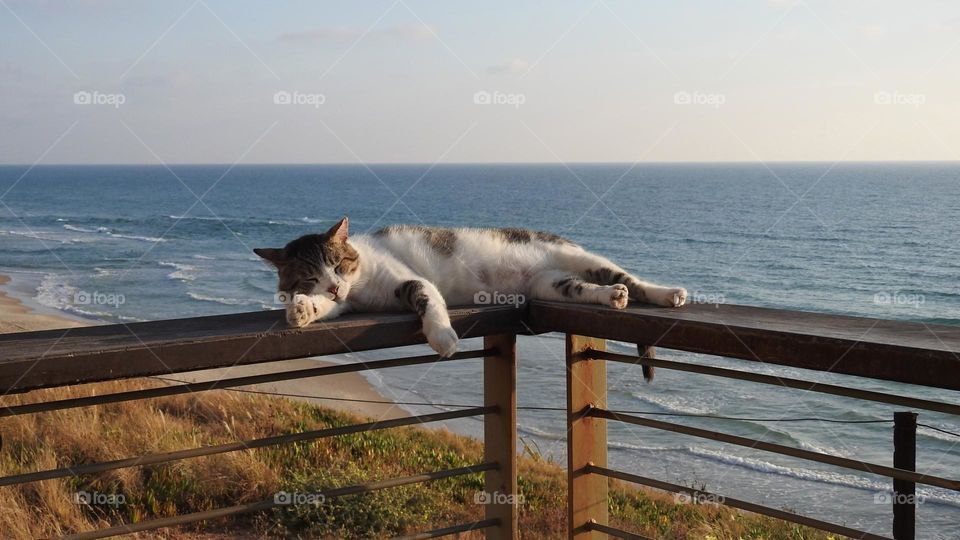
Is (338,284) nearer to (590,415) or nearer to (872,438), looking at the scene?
(590,415)

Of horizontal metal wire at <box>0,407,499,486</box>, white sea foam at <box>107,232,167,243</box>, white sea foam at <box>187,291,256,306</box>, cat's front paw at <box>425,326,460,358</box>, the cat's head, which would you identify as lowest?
horizontal metal wire at <box>0,407,499,486</box>

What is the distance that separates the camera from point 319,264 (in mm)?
2855

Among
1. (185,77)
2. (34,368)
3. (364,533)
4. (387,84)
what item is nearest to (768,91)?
(387,84)

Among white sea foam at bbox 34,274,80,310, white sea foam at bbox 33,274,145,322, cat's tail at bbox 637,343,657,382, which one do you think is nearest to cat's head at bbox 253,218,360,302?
cat's tail at bbox 637,343,657,382

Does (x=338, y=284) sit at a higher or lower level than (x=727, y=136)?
lower

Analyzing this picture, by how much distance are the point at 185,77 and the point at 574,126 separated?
1382 cm

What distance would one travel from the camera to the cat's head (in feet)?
9.24

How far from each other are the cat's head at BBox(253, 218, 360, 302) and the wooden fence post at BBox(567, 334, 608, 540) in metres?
0.83

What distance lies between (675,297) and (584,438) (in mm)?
468

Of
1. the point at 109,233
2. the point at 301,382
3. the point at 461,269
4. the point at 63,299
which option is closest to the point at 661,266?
the point at 301,382

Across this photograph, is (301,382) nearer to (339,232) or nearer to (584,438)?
(339,232)

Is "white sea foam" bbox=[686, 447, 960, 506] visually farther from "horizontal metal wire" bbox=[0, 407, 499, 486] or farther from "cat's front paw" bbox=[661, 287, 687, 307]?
"horizontal metal wire" bbox=[0, 407, 499, 486]

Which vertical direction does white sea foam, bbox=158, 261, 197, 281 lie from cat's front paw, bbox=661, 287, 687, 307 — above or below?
above

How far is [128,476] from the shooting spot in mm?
5574
